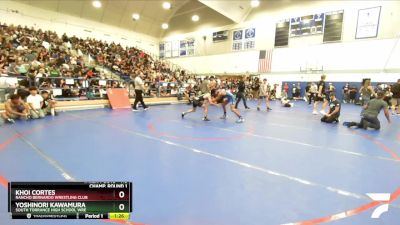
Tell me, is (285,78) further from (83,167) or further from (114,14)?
(83,167)

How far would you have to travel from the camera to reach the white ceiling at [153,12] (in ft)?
68.7

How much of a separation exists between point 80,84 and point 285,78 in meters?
17.1

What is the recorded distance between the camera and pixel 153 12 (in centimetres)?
2569

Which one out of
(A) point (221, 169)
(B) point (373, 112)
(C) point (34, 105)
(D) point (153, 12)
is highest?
(D) point (153, 12)

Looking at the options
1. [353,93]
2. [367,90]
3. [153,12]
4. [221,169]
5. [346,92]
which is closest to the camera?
[221,169]

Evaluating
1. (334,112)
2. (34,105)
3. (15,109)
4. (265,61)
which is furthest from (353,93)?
(15,109)

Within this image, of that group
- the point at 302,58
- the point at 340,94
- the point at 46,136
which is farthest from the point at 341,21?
the point at 46,136

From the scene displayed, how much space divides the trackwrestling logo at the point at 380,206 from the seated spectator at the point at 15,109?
883 centimetres

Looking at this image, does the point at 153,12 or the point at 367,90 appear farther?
the point at 153,12

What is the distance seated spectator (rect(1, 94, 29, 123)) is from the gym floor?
88cm
